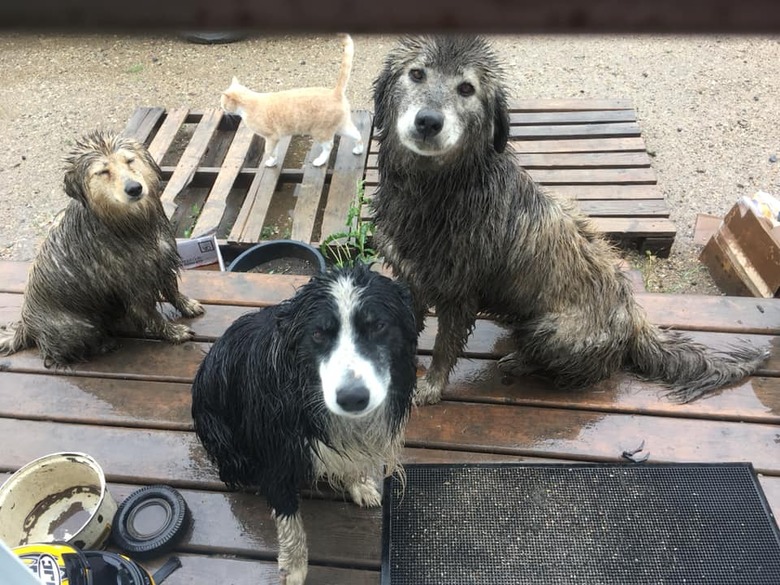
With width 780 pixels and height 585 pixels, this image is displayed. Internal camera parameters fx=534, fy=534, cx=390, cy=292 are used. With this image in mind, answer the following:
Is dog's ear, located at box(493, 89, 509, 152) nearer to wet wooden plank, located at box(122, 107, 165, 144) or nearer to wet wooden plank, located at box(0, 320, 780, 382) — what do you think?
wet wooden plank, located at box(0, 320, 780, 382)

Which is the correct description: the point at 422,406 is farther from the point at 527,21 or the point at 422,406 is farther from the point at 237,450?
the point at 527,21

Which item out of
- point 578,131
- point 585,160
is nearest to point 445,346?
point 585,160

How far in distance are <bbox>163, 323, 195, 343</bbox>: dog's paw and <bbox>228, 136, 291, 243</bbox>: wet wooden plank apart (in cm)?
136

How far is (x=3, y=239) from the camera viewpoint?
5.00 metres

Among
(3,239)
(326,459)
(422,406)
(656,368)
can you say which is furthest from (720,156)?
(3,239)

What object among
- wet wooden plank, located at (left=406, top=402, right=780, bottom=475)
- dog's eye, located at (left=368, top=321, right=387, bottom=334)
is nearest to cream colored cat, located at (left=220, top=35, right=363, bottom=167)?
wet wooden plank, located at (left=406, top=402, right=780, bottom=475)

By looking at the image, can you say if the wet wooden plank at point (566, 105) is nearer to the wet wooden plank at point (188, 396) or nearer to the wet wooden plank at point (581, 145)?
the wet wooden plank at point (581, 145)

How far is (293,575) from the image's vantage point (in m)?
2.14

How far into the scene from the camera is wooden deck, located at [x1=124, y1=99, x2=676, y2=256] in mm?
4430

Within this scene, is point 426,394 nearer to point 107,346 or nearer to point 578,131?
point 107,346

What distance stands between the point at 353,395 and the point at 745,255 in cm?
351

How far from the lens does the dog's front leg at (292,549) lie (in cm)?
210

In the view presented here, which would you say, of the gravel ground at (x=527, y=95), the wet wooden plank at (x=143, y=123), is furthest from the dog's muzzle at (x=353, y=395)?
the wet wooden plank at (x=143, y=123)

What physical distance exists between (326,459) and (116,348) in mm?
1669
